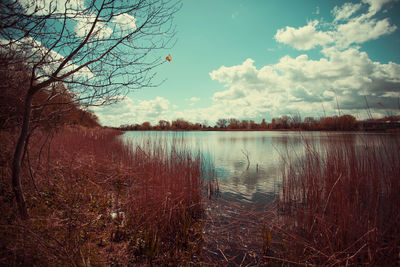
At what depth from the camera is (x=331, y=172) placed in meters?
3.51

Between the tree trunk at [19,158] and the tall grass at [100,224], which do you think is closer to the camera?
the tall grass at [100,224]

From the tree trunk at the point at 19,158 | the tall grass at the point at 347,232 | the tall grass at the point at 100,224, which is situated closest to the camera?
the tall grass at the point at 100,224

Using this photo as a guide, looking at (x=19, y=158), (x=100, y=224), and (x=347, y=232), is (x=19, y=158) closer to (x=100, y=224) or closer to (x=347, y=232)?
(x=100, y=224)

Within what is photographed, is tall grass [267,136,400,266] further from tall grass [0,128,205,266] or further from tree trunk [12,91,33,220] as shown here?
tree trunk [12,91,33,220]

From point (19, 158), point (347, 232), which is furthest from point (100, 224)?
point (347, 232)

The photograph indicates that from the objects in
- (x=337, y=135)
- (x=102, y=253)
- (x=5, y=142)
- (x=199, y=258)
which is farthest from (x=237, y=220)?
(x=5, y=142)

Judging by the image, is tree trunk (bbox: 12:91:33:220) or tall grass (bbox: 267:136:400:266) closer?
tall grass (bbox: 267:136:400:266)

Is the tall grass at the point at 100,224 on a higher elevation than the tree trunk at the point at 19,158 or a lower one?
lower

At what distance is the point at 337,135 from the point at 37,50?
18.6 feet

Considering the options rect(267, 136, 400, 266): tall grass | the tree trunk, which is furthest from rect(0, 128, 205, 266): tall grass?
rect(267, 136, 400, 266): tall grass

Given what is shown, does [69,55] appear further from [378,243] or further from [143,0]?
[378,243]

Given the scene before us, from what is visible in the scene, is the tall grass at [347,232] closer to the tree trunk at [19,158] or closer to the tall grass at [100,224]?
the tall grass at [100,224]

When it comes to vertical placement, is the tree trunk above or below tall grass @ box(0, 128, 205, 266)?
above

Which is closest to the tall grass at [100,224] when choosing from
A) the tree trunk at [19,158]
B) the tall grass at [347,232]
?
the tree trunk at [19,158]
